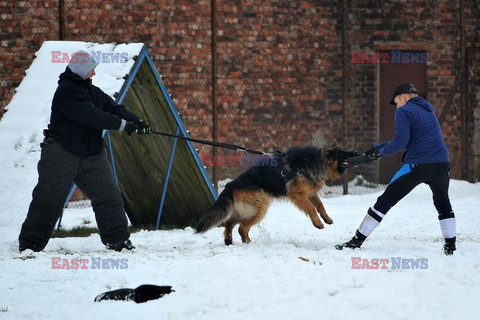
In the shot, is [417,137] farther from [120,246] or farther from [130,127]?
[120,246]

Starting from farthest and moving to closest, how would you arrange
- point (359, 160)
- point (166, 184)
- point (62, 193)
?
point (166, 184)
point (359, 160)
point (62, 193)

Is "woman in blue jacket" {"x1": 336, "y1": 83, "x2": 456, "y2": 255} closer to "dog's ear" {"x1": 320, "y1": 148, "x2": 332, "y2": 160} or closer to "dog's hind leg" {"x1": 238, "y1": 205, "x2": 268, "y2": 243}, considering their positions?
"dog's ear" {"x1": 320, "y1": 148, "x2": 332, "y2": 160}

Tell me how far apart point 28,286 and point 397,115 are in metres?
3.57

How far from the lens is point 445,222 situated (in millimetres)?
7406

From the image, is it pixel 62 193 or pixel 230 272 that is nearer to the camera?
pixel 230 272

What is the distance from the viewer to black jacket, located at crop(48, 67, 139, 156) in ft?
23.9

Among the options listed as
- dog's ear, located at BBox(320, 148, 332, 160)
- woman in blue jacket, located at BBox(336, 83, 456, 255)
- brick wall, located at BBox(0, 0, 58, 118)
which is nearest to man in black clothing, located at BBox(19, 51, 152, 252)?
dog's ear, located at BBox(320, 148, 332, 160)

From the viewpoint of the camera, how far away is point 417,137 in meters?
7.34

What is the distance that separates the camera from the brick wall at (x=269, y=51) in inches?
491

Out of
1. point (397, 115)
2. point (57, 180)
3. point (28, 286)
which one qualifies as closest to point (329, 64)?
point (397, 115)

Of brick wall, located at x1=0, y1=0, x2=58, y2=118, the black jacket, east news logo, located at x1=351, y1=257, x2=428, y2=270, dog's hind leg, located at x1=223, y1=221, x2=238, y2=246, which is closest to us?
east news logo, located at x1=351, y1=257, x2=428, y2=270

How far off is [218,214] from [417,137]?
2.14 meters

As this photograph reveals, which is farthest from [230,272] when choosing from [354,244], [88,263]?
[354,244]

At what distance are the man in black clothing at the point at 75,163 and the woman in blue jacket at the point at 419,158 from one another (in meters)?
2.42
